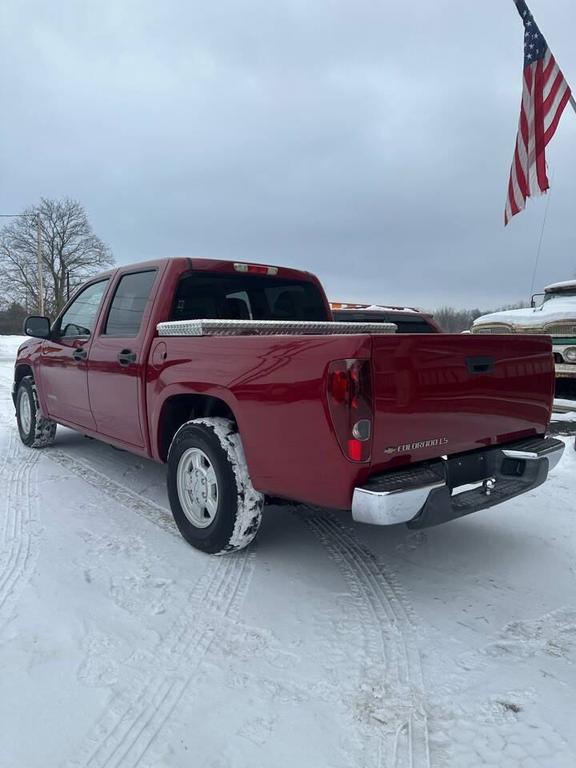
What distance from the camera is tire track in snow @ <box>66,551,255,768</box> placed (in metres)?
1.94

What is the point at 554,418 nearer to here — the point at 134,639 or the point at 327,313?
the point at 327,313

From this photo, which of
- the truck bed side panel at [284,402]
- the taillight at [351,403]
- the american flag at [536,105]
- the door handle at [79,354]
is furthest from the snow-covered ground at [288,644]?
the american flag at [536,105]

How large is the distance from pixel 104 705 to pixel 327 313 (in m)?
3.81

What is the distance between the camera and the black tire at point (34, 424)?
6.27 meters

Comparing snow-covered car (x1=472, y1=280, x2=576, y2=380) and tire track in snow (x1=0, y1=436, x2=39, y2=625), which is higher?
snow-covered car (x1=472, y1=280, x2=576, y2=380)

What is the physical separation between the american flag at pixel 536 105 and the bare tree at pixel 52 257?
41440 mm

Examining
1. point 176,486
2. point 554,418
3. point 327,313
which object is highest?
point 327,313

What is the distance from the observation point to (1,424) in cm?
773

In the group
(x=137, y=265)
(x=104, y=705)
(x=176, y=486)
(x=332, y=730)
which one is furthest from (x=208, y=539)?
(x=137, y=265)

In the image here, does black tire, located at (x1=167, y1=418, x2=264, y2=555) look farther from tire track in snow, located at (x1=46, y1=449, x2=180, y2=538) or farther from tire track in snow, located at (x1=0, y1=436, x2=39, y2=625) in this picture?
tire track in snow, located at (x1=0, y1=436, x2=39, y2=625)

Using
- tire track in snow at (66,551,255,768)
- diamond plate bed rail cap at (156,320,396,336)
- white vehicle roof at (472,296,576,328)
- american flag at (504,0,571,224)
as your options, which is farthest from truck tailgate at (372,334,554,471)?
white vehicle roof at (472,296,576,328)

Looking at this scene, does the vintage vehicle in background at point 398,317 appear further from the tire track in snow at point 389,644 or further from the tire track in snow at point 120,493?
the tire track in snow at point 389,644

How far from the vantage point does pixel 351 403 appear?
8.55 ft

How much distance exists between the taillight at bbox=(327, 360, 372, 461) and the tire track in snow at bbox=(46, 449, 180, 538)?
5.66ft
